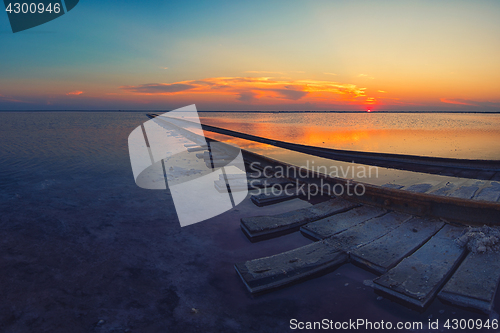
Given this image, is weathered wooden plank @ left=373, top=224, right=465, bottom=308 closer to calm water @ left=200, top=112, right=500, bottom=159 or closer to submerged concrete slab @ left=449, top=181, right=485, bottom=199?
submerged concrete slab @ left=449, top=181, right=485, bottom=199

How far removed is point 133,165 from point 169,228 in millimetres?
4194

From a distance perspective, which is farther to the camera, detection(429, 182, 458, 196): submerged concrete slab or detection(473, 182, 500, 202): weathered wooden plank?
detection(429, 182, 458, 196): submerged concrete slab

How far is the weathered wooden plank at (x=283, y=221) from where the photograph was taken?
2.93 meters

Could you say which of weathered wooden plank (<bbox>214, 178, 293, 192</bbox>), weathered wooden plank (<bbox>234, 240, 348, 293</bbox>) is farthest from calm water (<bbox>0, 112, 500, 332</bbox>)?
weathered wooden plank (<bbox>214, 178, 293, 192</bbox>)

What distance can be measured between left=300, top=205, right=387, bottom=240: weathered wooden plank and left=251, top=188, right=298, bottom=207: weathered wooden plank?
3.75 ft

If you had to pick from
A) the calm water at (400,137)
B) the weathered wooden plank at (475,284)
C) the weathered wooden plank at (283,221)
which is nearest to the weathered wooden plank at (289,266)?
the weathered wooden plank at (283,221)

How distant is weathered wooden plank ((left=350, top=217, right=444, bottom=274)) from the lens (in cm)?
224

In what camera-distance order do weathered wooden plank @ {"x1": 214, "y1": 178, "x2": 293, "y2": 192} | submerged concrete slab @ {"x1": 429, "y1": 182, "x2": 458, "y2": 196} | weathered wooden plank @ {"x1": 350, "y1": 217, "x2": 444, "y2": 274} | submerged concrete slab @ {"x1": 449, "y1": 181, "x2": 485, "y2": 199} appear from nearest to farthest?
weathered wooden plank @ {"x1": 350, "y1": 217, "x2": 444, "y2": 274}, submerged concrete slab @ {"x1": 449, "y1": 181, "x2": 485, "y2": 199}, submerged concrete slab @ {"x1": 429, "y1": 182, "x2": 458, "y2": 196}, weathered wooden plank @ {"x1": 214, "y1": 178, "x2": 293, "y2": 192}

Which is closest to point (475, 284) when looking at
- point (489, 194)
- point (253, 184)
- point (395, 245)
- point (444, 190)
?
point (395, 245)

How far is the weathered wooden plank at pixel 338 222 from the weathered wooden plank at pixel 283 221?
14 centimetres

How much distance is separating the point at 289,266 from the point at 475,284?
1306 mm

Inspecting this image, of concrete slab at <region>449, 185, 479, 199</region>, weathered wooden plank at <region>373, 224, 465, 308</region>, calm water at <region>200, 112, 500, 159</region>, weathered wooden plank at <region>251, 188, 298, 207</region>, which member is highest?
weathered wooden plank at <region>373, 224, 465, 308</region>

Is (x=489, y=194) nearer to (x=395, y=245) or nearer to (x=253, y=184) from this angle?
(x=395, y=245)

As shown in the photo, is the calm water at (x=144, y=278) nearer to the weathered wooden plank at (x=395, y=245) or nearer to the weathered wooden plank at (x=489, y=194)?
the weathered wooden plank at (x=395, y=245)
